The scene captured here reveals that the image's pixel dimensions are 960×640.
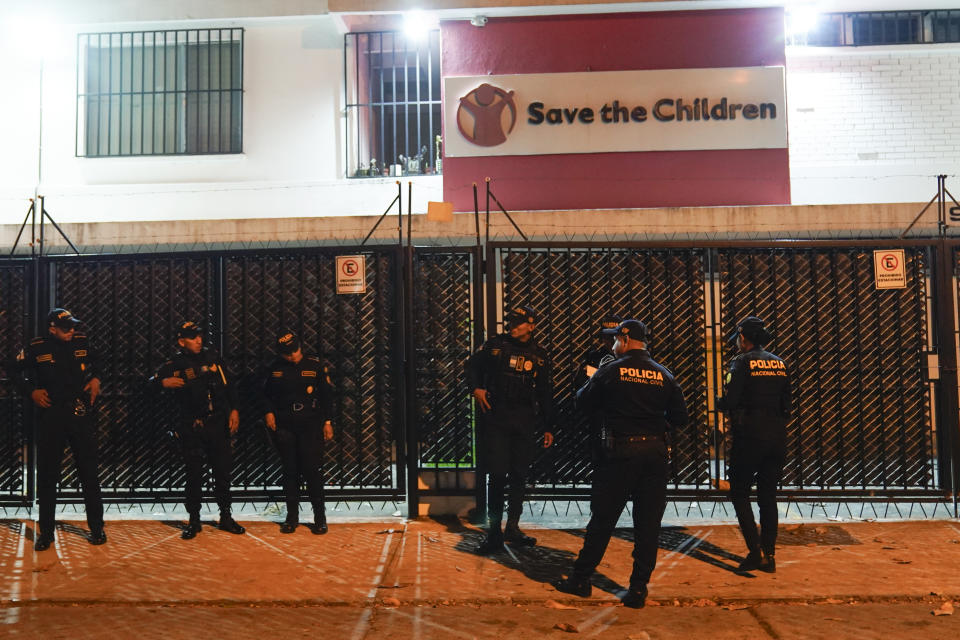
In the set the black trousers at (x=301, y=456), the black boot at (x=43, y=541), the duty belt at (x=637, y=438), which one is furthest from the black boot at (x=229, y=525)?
the duty belt at (x=637, y=438)

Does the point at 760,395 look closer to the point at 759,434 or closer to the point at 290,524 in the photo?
the point at 759,434

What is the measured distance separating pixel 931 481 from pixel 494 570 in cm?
466

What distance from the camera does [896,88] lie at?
11203 millimetres

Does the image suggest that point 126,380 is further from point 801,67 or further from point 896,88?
point 896,88

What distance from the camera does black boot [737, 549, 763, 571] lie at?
5762 millimetres

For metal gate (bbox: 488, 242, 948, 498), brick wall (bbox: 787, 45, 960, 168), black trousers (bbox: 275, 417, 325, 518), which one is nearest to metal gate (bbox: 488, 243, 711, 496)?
metal gate (bbox: 488, 242, 948, 498)

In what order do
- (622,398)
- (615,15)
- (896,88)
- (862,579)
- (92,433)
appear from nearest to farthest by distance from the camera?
(622,398), (862,579), (92,433), (615,15), (896,88)

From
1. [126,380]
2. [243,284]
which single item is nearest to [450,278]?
[243,284]

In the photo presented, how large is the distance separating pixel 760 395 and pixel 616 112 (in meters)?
5.67

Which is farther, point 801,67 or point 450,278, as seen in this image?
point 801,67

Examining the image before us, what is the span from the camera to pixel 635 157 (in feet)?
34.0

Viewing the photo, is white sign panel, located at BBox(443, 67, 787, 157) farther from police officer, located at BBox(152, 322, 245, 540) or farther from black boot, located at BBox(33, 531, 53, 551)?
black boot, located at BBox(33, 531, 53, 551)

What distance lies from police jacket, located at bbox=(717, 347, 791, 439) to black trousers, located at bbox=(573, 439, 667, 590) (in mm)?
951

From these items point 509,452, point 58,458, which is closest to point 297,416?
point 509,452
